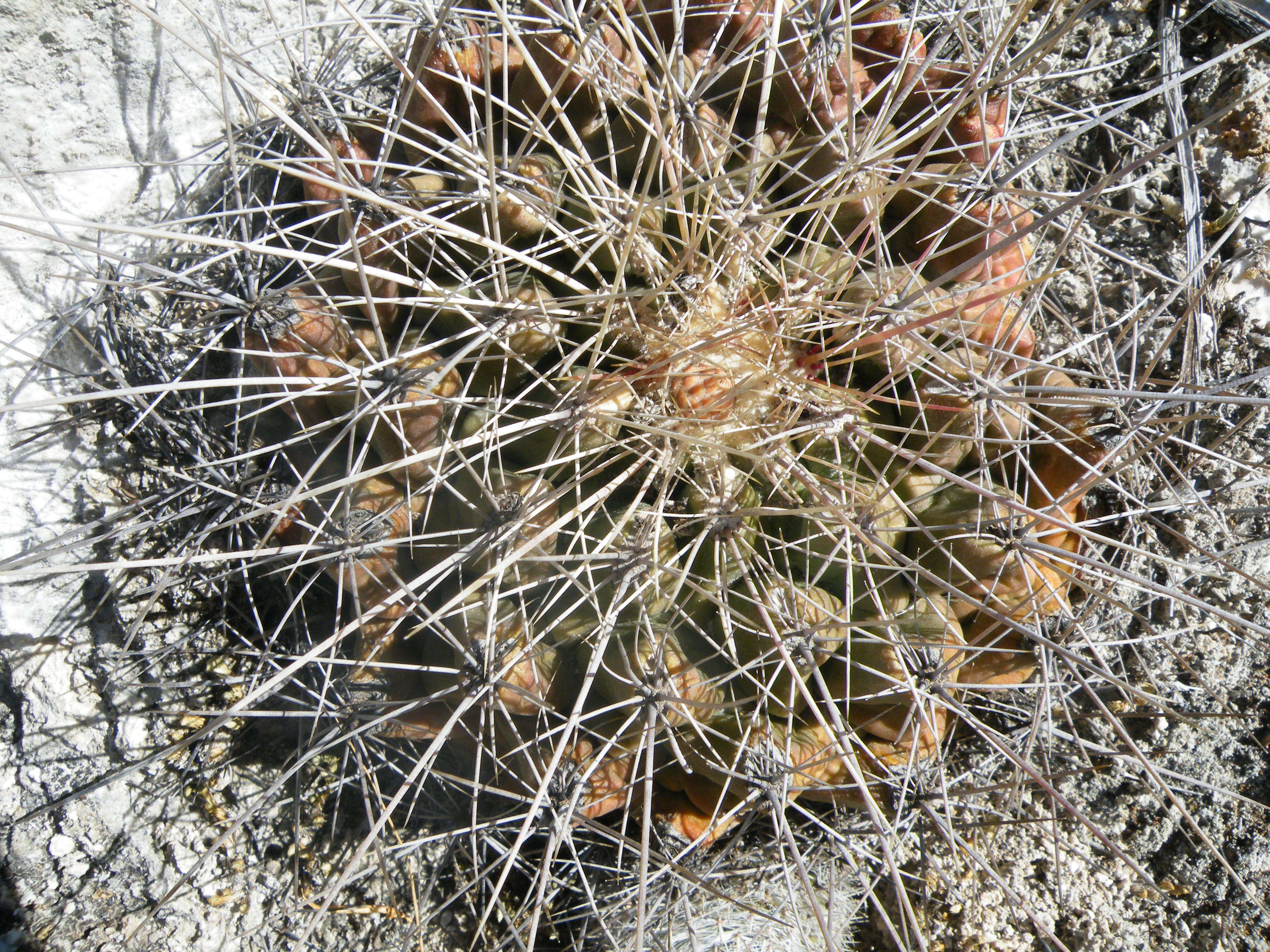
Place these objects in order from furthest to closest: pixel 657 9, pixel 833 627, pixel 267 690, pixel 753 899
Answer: pixel 753 899 → pixel 657 9 → pixel 833 627 → pixel 267 690

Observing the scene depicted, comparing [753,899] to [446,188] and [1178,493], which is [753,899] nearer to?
[1178,493]

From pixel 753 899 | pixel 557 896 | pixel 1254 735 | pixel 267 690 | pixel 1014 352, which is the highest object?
pixel 267 690

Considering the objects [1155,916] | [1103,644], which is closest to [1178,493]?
[1103,644]

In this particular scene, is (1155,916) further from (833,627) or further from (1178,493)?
(833,627)

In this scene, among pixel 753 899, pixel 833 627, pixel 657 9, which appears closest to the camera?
pixel 833 627

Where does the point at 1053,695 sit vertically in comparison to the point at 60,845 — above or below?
below

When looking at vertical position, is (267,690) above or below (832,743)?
above

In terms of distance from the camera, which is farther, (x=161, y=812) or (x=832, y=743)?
(x=161, y=812)
